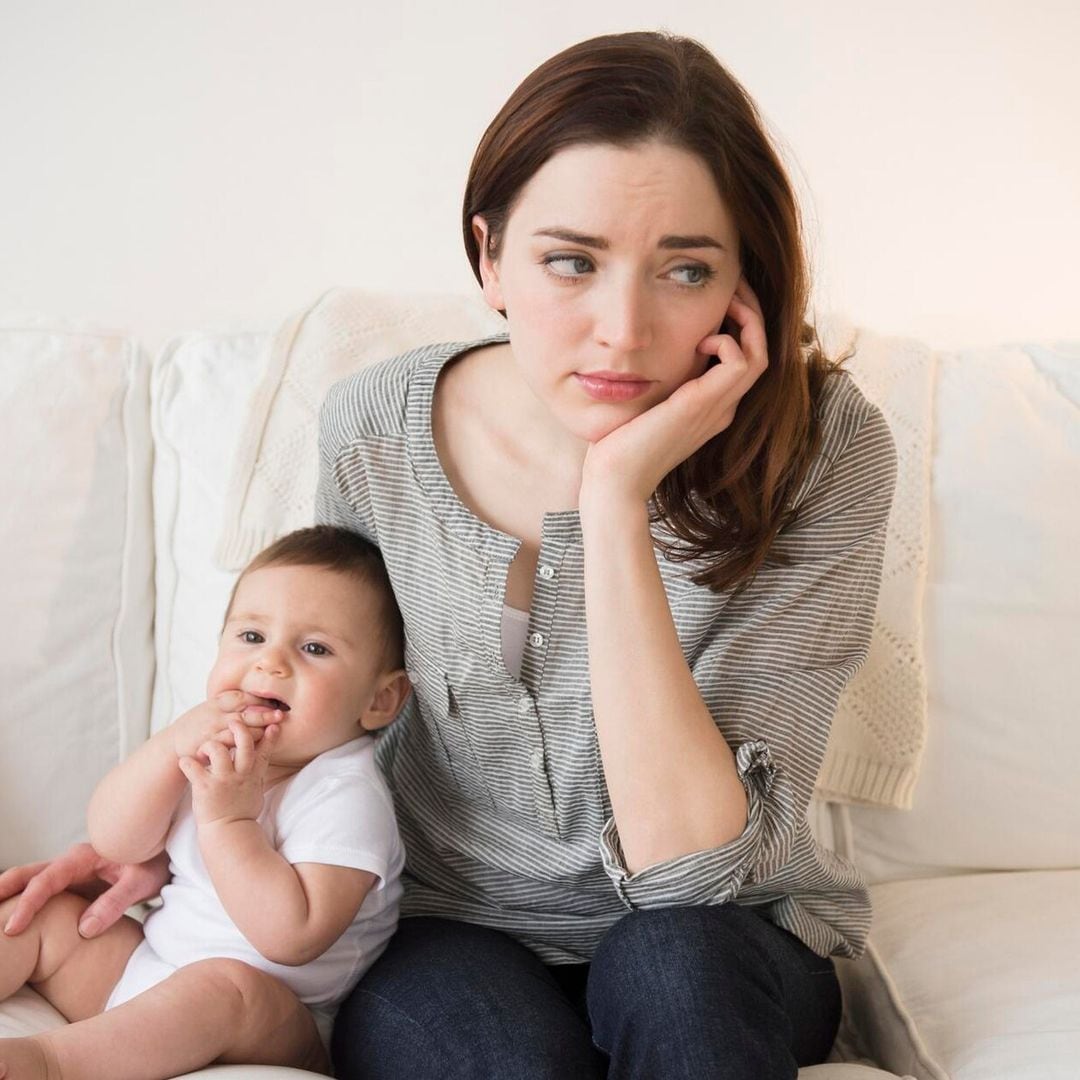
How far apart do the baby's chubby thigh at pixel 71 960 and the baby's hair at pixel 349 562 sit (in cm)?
34

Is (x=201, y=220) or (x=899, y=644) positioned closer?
(x=899, y=644)

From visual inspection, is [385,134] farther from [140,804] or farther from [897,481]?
[140,804]

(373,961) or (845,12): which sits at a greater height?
(845,12)

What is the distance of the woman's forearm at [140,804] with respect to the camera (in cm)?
133

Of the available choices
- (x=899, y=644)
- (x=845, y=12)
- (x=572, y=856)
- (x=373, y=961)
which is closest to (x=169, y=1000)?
(x=373, y=961)

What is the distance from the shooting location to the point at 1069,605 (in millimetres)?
1657

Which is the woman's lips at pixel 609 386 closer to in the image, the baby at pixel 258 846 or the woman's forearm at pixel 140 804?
the baby at pixel 258 846

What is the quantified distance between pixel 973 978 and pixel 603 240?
35.2 inches

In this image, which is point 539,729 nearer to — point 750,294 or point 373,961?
point 373,961

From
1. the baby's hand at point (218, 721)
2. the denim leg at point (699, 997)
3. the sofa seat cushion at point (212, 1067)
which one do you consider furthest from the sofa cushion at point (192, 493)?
the denim leg at point (699, 997)

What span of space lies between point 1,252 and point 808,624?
1.37m

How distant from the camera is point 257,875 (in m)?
1.22

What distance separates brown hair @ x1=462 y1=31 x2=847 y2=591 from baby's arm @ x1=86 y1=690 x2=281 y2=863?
0.47 meters

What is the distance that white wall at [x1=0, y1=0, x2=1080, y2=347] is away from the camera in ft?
6.39
